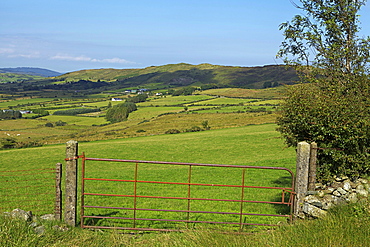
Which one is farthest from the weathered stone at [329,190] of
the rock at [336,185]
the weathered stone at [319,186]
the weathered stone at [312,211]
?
the weathered stone at [312,211]

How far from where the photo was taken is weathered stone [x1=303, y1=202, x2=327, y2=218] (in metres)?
8.95

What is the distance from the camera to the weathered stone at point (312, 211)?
895cm

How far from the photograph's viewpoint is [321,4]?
43.8 feet

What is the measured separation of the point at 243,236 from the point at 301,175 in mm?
2396

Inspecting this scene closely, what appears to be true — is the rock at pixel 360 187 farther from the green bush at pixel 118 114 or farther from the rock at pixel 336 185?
the green bush at pixel 118 114

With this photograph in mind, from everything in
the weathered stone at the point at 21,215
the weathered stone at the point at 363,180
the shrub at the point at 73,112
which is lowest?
the shrub at the point at 73,112

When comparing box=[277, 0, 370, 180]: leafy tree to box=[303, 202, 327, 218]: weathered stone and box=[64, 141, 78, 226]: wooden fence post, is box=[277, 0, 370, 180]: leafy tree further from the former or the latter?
box=[64, 141, 78, 226]: wooden fence post

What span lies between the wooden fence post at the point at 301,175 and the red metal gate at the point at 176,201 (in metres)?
0.23

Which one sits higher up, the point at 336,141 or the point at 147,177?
the point at 336,141

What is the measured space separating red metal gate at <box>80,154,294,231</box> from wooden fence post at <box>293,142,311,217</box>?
0.23 m

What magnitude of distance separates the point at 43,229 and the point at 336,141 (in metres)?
8.30

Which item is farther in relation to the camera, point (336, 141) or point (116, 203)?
point (116, 203)

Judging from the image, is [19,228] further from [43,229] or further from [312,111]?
[312,111]

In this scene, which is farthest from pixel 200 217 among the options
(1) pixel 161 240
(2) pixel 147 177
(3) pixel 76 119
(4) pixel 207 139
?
(3) pixel 76 119
